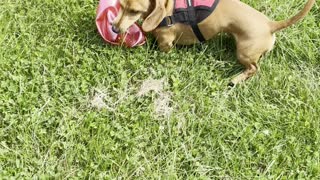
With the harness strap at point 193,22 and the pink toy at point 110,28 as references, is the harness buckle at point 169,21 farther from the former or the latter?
the pink toy at point 110,28

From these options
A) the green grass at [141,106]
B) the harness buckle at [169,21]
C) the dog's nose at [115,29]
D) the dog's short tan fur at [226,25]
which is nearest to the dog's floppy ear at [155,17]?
the dog's short tan fur at [226,25]

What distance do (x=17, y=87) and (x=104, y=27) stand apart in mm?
900

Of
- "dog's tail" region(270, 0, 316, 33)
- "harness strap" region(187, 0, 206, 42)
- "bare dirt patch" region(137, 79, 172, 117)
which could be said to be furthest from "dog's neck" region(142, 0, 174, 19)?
"dog's tail" region(270, 0, 316, 33)

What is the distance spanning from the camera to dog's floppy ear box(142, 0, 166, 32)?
4.00 metres

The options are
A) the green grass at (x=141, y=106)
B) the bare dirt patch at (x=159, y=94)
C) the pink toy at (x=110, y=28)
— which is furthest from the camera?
the pink toy at (x=110, y=28)

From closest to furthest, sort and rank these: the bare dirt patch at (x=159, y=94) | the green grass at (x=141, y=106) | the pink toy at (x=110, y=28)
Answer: the green grass at (x=141, y=106) → the bare dirt patch at (x=159, y=94) → the pink toy at (x=110, y=28)

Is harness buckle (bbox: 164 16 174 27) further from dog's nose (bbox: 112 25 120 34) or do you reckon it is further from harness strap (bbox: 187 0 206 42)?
dog's nose (bbox: 112 25 120 34)

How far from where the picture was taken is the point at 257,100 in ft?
13.9

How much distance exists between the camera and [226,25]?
4.23m

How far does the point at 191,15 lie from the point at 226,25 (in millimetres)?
312

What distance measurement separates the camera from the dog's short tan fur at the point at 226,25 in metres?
4.04

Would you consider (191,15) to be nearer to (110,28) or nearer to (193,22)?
(193,22)

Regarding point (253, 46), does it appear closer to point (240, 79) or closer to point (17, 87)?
point (240, 79)

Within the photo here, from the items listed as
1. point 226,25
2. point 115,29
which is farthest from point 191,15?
point 115,29
